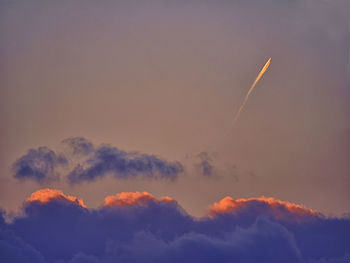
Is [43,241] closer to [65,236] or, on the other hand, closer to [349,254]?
[65,236]

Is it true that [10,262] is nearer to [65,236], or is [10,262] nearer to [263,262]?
[65,236]

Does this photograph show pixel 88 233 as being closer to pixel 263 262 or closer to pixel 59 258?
pixel 59 258

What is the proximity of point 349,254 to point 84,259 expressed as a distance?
16597mm

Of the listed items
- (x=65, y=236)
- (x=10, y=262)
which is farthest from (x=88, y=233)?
(x=10, y=262)

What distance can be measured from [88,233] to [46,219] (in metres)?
2.79

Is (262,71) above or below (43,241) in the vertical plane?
above

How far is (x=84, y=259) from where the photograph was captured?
57.1m

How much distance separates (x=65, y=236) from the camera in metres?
57.3

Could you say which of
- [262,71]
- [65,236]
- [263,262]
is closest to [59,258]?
[65,236]

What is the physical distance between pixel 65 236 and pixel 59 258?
1.42m

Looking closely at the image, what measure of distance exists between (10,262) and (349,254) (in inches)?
832

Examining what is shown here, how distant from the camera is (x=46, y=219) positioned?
187 feet

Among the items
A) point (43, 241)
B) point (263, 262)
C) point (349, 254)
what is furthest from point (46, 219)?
point (349, 254)

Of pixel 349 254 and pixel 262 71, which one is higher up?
pixel 262 71
